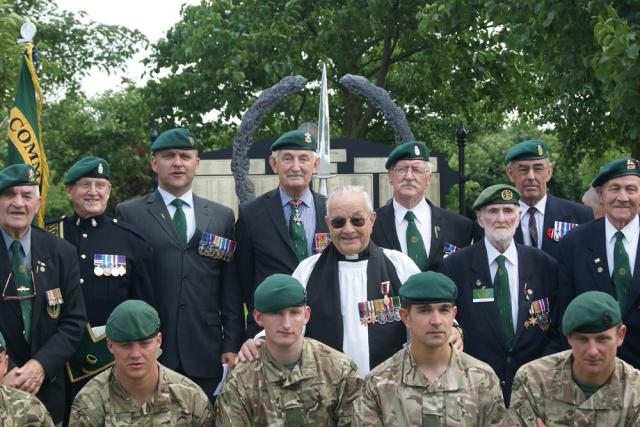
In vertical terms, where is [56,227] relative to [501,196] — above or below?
below

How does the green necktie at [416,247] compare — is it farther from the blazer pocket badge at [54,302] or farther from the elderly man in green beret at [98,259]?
the blazer pocket badge at [54,302]

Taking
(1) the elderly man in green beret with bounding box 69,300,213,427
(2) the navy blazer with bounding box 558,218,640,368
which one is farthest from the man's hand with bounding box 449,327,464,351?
(1) the elderly man in green beret with bounding box 69,300,213,427

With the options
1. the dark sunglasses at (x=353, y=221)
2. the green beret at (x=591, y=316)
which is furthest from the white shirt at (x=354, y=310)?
the green beret at (x=591, y=316)

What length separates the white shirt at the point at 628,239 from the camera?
19.3 ft

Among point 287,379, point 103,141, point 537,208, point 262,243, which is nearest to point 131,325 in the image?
point 287,379

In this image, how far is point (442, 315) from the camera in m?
4.99

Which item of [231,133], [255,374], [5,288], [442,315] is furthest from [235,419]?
[231,133]

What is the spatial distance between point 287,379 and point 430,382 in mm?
763

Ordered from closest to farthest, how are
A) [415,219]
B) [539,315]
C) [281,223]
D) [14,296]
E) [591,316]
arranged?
[591,316] → [14,296] → [539,315] → [281,223] → [415,219]

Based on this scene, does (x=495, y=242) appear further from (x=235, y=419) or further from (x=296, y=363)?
(x=235, y=419)

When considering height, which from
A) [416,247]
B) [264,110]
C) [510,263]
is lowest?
[510,263]

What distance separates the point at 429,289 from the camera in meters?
4.98

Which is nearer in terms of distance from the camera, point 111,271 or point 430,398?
point 430,398

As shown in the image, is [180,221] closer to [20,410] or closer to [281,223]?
[281,223]
